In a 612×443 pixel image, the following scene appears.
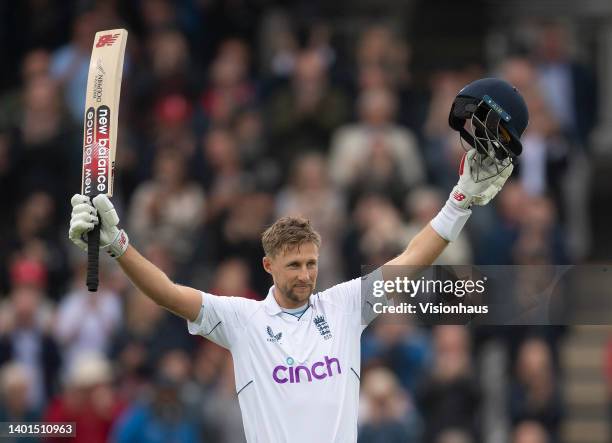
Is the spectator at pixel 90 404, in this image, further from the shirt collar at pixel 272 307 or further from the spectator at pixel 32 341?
the shirt collar at pixel 272 307

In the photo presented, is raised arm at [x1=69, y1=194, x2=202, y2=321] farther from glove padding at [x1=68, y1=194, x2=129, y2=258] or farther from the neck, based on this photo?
the neck

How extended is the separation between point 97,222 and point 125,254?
240 millimetres

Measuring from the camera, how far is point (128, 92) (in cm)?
1695

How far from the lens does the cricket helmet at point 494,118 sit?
8391mm

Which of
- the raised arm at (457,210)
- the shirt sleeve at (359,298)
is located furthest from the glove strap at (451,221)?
the shirt sleeve at (359,298)

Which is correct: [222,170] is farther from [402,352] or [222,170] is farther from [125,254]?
[125,254]

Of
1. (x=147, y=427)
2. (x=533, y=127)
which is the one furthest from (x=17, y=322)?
(x=533, y=127)

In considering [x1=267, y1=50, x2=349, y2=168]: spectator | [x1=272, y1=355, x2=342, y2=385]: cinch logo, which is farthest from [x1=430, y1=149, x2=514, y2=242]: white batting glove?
[x1=267, y1=50, x2=349, y2=168]: spectator

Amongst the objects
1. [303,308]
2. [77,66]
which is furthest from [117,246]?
[77,66]

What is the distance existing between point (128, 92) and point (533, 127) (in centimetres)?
442

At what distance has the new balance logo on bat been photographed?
338 inches

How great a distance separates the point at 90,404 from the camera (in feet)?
45.2

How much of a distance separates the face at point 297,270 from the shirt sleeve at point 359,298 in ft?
0.77

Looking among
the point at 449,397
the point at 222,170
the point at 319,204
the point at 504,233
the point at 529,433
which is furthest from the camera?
the point at 222,170
